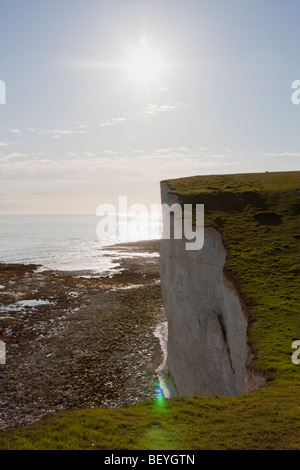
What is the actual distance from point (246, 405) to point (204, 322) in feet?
40.9

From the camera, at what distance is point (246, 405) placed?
11281 millimetres

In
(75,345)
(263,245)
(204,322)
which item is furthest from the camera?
(75,345)

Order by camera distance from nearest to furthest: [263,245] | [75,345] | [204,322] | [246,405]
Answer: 1. [246,405]
2. [204,322]
3. [263,245]
4. [75,345]

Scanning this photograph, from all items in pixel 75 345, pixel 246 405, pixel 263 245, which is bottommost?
pixel 75 345

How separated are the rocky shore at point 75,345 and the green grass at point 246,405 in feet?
39.5

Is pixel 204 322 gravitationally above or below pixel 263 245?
below

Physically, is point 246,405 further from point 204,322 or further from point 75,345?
point 75,345

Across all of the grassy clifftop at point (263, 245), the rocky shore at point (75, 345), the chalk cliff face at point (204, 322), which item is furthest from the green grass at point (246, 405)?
the rocky shore at point (75, 345)

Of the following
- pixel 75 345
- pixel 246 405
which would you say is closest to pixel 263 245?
pixel 246 405

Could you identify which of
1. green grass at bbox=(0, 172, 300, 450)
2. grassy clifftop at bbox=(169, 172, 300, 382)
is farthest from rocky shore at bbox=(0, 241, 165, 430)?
green grass at bbox=(0, 172, 300, 450)

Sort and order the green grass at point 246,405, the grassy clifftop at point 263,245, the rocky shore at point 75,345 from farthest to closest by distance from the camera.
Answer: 1. the rocky shore at point 75,345
2. the grassy clifftop at point 263,245
3. the green grass at point 246,405

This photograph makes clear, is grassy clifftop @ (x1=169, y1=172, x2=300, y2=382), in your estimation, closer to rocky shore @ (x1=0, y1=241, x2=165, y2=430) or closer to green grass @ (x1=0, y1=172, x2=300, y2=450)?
green grass @ (x1=0, y1=172, x2=300, y2=450)

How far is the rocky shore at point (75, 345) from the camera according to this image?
85.0 ft

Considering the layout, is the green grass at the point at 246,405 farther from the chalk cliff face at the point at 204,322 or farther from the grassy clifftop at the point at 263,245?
the chalk cliff face at the point at 204,322
